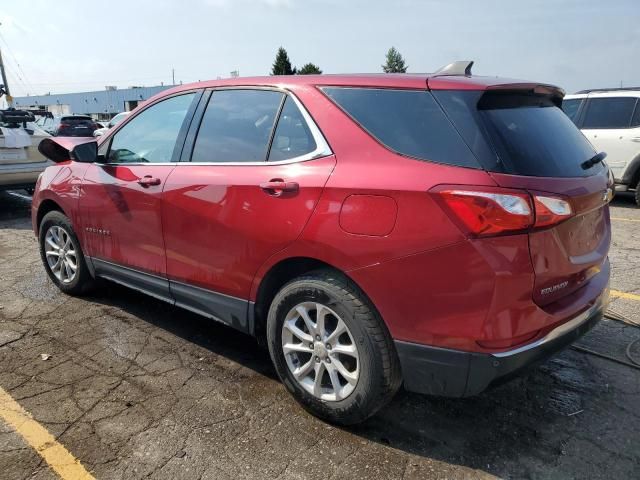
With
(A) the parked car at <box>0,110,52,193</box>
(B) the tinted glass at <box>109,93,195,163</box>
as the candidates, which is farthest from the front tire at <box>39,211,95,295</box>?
(A) the parked car at <box>0,110,52,193</box>

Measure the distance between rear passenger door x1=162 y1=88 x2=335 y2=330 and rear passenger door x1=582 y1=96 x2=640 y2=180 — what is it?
7481mm

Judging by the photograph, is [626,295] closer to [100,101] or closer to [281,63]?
[281,63]

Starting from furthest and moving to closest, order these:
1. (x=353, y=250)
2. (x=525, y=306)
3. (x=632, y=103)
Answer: (x=632, y=103) < (x=353, y=250) < (x=525, y=306)

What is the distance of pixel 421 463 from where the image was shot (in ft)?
7.98

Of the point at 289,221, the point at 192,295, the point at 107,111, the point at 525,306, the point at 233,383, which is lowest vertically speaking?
the point at 107,111

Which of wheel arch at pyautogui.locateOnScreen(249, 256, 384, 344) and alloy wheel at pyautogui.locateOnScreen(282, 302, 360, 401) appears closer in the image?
alloy wheel at pyautogui.locateOnScreen(282, 302, 360, 401)

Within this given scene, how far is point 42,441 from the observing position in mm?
2596

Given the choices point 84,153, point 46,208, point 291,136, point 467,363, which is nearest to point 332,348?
point 467,363

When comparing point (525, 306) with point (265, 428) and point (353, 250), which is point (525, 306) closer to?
point (353, 250)

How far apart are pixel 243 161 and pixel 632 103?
8008mm

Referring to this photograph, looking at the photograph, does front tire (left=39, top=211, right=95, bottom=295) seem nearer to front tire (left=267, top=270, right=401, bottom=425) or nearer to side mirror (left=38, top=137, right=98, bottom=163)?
side mirror (left=38, top=137, right=98, bottom=163)

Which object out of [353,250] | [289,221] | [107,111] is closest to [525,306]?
[353,250]

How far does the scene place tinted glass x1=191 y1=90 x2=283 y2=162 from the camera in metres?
2.96

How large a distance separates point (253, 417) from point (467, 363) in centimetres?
120
